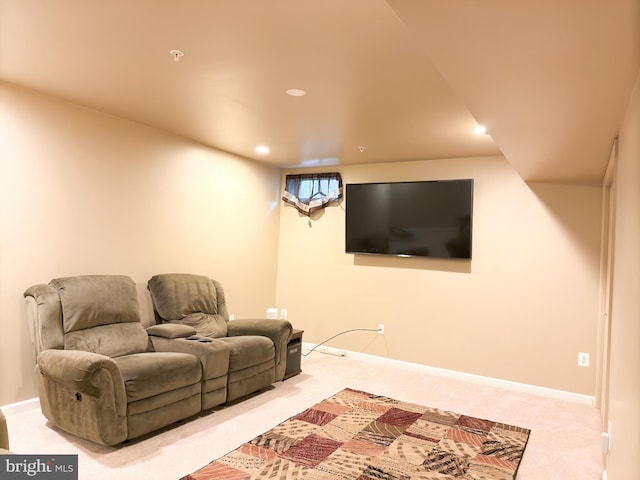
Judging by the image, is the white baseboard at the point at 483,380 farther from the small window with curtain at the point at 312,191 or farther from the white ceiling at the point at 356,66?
the white ceiling at the point at 356,66

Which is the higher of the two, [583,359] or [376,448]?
[583,359]

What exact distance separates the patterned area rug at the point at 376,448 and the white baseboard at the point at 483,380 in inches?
44.2

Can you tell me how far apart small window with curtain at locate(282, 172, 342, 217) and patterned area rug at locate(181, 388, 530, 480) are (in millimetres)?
2709

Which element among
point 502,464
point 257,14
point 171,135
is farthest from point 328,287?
point 257,14

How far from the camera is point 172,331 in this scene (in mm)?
3836

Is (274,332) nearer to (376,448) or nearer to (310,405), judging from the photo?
(310,405)

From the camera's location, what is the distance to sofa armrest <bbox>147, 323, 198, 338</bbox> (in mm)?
3823

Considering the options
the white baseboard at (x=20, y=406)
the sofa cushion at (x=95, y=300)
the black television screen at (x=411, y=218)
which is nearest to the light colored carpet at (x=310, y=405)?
the white baseboard at (x=20, y=406)

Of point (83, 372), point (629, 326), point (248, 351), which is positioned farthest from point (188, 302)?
point (629, 326)

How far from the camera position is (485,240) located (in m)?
4.89

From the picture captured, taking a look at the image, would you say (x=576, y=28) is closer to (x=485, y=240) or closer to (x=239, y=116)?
(x=239, y=116)

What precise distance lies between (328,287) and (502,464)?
3189mm

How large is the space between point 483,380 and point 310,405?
2.02 metres

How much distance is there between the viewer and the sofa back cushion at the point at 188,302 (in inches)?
166
